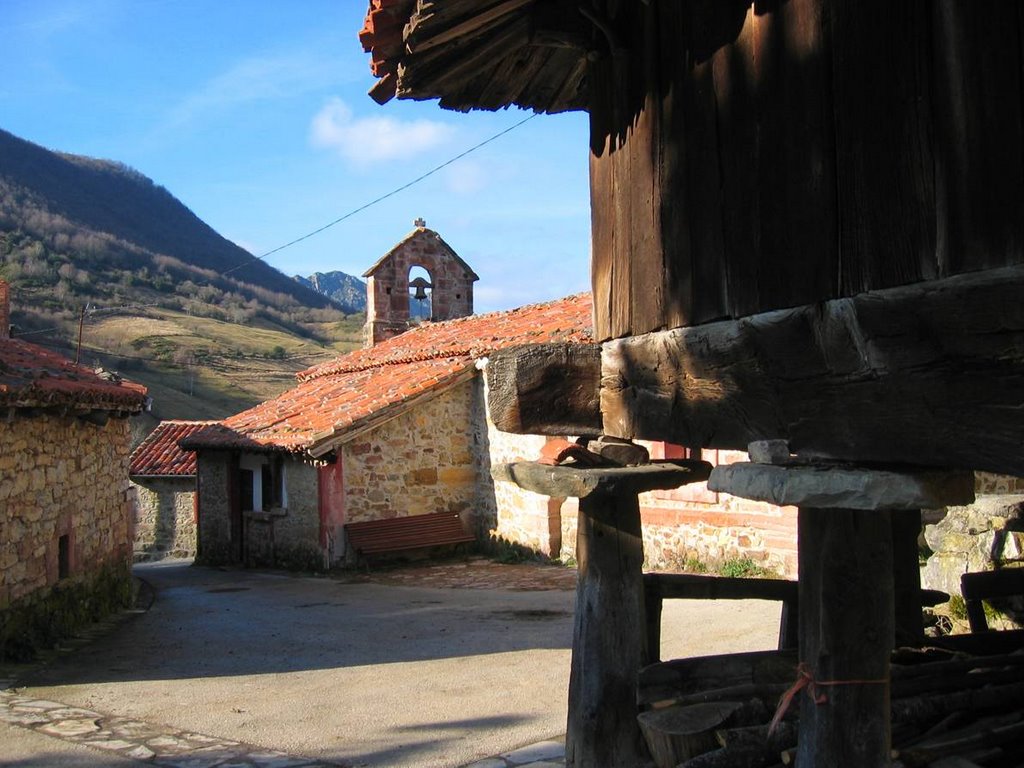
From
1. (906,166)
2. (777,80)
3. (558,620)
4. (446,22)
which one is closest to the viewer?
(906,166)

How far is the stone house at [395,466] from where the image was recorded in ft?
46.8

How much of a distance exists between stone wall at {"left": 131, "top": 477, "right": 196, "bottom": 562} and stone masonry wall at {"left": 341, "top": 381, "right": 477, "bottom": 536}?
11.3 meters

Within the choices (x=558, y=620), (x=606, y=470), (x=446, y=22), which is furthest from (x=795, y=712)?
(x=558, y=620)

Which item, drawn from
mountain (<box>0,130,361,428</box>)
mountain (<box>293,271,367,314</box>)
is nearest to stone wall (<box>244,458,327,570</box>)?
mountain (<box>0,130,361,428</box>)

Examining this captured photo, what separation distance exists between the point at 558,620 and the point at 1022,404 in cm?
868

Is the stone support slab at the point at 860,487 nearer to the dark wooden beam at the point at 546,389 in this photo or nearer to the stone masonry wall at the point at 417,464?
the dark wooden beam at the point at 546,389

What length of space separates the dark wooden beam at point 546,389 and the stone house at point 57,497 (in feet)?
19.9

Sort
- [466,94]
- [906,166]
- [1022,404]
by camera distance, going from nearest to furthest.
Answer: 1. [1022,404]
2. [906,166]
3. [466,94]

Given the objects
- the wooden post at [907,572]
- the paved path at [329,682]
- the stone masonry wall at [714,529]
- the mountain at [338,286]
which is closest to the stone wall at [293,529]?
the paved path at [329,682]

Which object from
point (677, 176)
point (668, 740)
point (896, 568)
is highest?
point (677, 176)

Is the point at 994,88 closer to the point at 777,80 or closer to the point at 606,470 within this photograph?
the point at 777,80

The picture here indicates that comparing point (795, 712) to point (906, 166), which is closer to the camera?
point (906, 166)

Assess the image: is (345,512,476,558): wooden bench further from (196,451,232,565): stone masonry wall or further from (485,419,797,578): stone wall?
(196,451,232,565): stone masonry wall

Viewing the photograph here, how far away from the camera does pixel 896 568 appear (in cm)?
498
